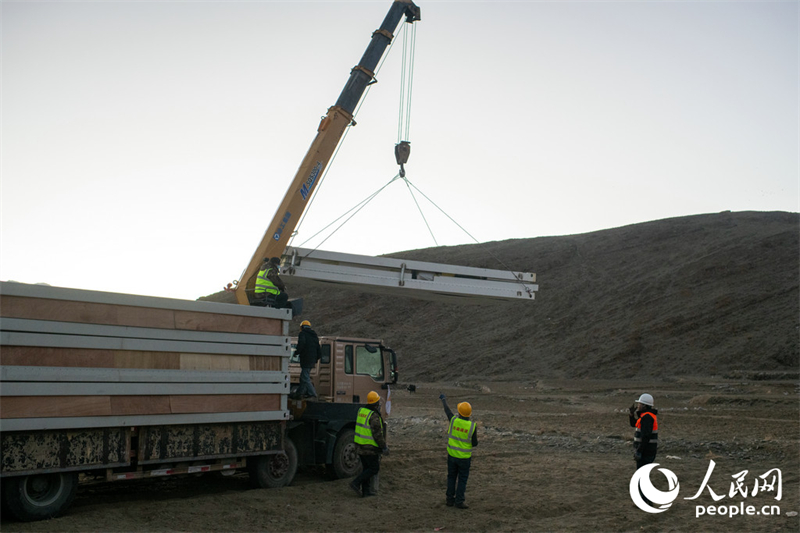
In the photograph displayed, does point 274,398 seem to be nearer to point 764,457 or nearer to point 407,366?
Answer: point 764,457

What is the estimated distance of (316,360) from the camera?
464 inches

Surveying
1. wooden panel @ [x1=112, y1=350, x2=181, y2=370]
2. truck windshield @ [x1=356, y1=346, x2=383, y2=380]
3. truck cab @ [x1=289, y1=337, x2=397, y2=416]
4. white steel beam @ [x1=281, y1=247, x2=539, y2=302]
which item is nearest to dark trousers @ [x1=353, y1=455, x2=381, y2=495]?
truck cab @ [x1=289, y1=337, x2=397, y2=416]

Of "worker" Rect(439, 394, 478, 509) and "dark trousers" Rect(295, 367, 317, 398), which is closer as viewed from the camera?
"worker" Rect(439, 394, 478, 509)

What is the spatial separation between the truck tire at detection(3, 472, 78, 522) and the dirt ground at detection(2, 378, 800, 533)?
0.44 feet

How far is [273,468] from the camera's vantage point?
36.0 feet

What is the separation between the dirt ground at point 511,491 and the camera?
30.1ft

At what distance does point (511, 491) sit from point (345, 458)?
2875mm

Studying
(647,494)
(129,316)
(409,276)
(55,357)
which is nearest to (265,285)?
(129,316)

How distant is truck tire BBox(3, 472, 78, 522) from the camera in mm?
8008

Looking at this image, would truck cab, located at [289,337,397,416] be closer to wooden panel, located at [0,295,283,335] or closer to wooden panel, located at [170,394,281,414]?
wooden panel, located at [170,394,281,414]

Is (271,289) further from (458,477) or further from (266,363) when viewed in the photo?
(458,477)

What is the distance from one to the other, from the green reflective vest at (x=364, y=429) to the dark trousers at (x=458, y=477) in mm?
1237

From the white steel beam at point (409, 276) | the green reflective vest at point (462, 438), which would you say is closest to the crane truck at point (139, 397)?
the white steel beam at point (409, 276)

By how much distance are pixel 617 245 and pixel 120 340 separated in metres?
63.8
